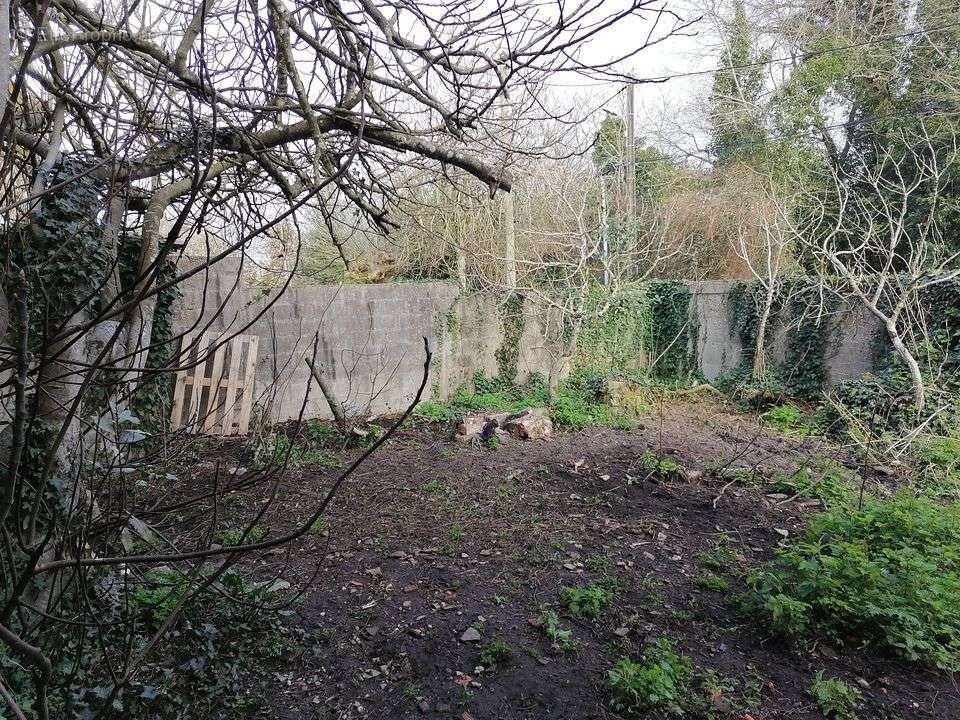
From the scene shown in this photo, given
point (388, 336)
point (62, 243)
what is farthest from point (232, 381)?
point (62, 243)

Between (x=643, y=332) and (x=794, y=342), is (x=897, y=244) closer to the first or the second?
(x=794, y=342)

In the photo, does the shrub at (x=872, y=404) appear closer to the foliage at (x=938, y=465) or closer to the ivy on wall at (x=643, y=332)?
the foliage at (x=938, y=465)

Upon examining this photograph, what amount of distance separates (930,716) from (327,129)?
379 centimetres

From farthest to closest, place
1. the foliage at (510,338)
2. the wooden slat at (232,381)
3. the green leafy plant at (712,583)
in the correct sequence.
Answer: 1. the foliage at (510,338)
2. the wooden slat at (232,381)
3. the green leafy plant at (712,583)

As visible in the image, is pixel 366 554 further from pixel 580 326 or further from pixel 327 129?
pixel 580 326

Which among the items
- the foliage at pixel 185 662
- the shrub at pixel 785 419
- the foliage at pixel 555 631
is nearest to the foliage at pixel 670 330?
the shrub at pixel 785 419

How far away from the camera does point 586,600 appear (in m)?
3.42

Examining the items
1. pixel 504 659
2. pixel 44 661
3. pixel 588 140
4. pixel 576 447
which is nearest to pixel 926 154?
pixel 588 140

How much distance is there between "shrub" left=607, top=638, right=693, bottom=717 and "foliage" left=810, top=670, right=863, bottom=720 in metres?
0.52

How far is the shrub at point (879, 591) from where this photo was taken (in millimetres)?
2939

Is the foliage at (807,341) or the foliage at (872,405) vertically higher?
the foliage at (807,341)

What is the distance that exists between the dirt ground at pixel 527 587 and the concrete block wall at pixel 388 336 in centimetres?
192

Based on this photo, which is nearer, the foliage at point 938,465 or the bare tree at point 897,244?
the foliage at point 938,465

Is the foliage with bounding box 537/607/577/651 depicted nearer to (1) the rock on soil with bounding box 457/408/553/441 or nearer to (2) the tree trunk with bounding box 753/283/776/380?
(1) the rock on soil with bounding box 457/408/553/441
